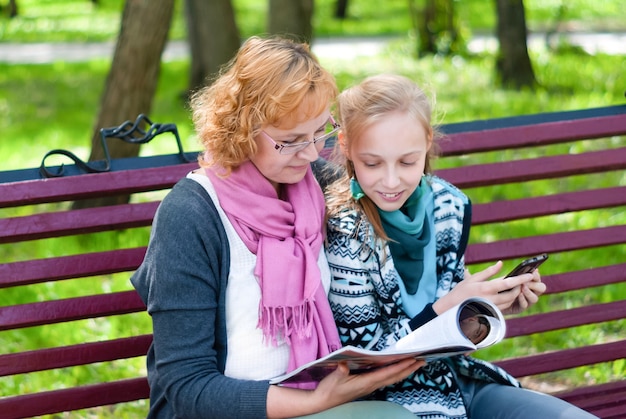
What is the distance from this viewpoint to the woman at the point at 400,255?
8.00ft

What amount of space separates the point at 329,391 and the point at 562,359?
140cm

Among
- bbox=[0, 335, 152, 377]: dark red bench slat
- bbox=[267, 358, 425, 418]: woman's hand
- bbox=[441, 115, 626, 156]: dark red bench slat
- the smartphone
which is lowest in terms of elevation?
Result: bbox=[267, 358, 425, 418]: woman's hand

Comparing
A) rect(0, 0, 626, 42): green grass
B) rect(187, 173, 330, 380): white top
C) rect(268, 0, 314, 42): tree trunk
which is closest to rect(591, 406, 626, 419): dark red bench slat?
rect(187, 173, 330, 380): white top

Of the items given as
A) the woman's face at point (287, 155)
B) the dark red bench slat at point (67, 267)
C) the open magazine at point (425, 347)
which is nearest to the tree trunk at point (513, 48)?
the dark red bench slat at point (67, 267)

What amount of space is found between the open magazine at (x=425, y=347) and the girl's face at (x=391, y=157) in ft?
1.17

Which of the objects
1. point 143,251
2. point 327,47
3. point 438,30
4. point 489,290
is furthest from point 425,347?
point 327,47

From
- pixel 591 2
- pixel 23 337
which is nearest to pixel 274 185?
pixel 23 337

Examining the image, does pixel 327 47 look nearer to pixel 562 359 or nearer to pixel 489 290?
pixel 562 359

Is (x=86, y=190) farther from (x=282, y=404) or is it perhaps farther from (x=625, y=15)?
(x=625, y=15)

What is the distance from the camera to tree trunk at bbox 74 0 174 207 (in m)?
5.26

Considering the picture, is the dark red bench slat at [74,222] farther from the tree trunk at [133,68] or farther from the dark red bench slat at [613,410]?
the tree trunk at [133,68]

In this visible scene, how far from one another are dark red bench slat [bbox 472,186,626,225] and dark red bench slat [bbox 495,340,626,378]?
50 cm

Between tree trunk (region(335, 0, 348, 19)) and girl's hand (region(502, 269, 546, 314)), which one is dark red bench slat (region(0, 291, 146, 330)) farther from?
tree trunk (region(335, 0, 348, 19))

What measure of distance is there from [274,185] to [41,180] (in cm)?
82
